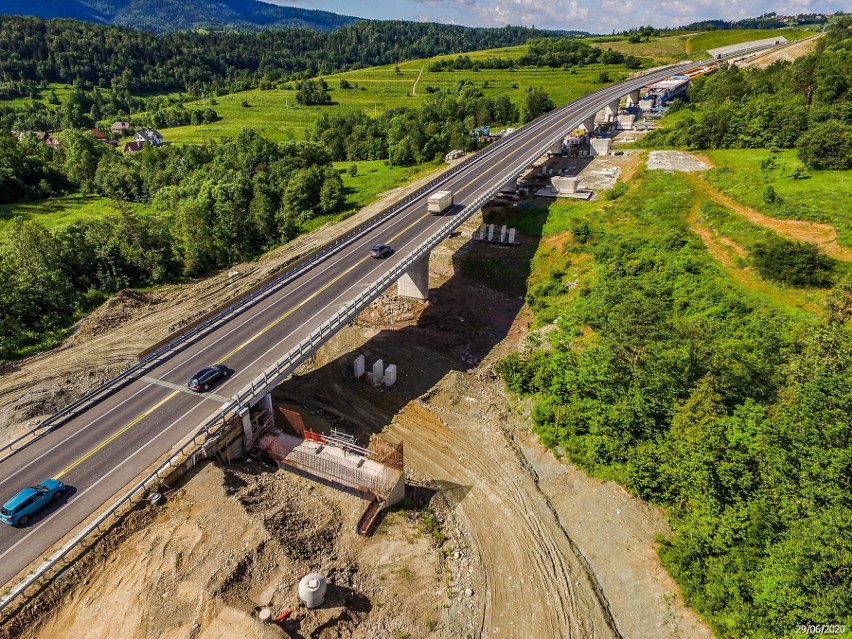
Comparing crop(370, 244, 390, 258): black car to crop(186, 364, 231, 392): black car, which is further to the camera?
crop(370, 244, 390, 258): black car

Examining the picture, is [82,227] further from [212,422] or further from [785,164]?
[785,164]

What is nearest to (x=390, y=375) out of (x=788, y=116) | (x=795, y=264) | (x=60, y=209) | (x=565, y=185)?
(x=795, y=264)

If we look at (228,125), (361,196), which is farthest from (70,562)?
(228,125)

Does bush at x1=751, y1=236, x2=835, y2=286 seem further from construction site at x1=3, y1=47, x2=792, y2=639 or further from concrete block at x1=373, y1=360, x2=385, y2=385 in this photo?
concrete block at x1=373, y1=360, x2=385, y2=385

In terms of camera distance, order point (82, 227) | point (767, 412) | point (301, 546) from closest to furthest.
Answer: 1. point (301, 546)
2. point (767, 412)
3. point (82, 227)

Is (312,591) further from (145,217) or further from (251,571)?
(145,217)

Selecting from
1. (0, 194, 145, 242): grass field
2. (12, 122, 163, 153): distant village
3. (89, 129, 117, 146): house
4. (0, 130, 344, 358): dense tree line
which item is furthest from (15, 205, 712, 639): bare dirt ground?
(89, 129, 117, 146): house

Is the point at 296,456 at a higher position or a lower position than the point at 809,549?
lower

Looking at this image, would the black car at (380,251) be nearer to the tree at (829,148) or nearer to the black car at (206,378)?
the black car at (206,378)
